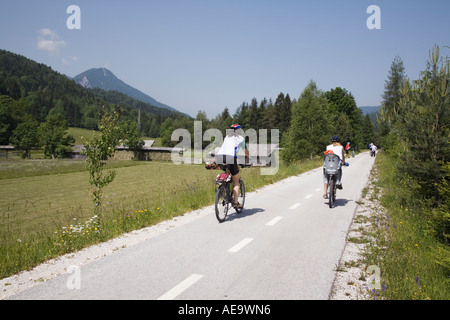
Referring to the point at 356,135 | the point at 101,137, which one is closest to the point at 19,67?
the point at 356,135

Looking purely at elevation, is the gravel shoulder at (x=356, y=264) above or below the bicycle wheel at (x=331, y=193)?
below

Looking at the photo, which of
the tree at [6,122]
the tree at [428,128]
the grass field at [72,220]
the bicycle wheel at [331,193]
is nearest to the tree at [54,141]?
the tree at [6,122]

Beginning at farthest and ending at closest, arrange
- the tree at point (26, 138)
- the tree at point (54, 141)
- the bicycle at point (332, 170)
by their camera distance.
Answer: the tree at point (26, 138), the tree at point (54, 141), the bicycle at point (332, 170)

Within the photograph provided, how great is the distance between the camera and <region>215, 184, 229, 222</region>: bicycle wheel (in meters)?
6.92

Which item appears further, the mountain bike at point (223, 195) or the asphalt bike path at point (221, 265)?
the mountain bike at point (223, 195)

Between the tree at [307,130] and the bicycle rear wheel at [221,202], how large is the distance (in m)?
33.0

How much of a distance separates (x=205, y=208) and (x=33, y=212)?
41.6 ft

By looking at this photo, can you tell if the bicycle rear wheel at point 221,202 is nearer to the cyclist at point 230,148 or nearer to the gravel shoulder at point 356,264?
the cyclist at point 230,148

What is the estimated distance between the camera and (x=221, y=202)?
7.12 meters

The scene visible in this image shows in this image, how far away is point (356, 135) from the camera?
7388 cm

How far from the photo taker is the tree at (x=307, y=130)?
39406mm

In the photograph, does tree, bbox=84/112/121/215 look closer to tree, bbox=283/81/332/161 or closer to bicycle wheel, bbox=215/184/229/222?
bicycle wheel, bbox=215/184/229/222
